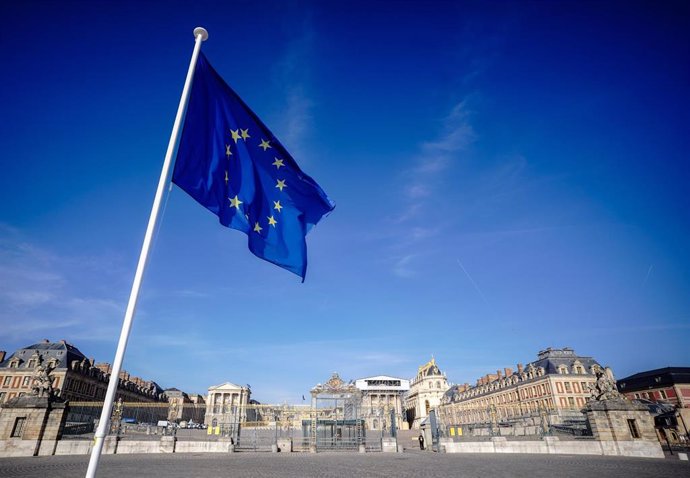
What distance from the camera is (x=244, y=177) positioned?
327 inches

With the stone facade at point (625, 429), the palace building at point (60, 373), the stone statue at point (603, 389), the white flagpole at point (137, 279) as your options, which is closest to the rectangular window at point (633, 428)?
the stone facade at point (625, 429)

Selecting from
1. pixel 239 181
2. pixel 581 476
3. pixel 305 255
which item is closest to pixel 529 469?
pixel 581 476

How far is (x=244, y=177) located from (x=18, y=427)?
72.0ft

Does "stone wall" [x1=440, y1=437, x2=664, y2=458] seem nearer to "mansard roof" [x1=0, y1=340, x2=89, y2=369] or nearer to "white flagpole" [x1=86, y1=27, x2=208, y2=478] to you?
"white flagpole" [x1=86, y1=27, x2=208, y2=478]

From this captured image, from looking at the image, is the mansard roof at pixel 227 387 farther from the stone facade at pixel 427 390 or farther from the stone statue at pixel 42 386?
the stone statue at pixel 42 386

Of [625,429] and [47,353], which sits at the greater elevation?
[47,353]

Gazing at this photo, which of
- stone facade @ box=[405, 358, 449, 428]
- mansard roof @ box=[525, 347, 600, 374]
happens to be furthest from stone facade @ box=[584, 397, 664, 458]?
stone facade @ box=[405, 358, 449, 428]

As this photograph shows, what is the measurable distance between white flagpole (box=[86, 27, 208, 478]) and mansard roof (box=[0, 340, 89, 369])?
3268 inches

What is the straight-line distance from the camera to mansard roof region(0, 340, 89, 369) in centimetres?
7065

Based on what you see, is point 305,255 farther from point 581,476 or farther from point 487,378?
point 487,378

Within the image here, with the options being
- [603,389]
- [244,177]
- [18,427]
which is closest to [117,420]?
[18,427]

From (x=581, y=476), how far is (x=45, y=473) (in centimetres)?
1815

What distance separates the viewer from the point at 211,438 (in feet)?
86.1

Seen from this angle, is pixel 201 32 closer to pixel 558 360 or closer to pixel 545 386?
pixel 545 386
